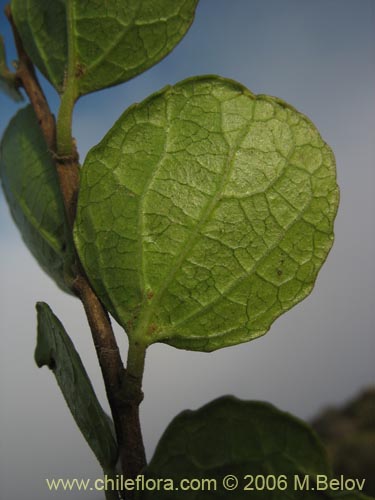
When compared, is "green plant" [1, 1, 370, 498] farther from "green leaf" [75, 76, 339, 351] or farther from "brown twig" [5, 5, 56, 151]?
"brown twig" [5, 5, 56, 151]

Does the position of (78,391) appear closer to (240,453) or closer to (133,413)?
(133,413)

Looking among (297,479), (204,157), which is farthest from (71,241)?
(297,479)

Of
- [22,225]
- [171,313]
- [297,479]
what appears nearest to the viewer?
[297,479]

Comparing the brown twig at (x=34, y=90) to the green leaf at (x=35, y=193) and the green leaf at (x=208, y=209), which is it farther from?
the green leaf at (x=208, y=209)

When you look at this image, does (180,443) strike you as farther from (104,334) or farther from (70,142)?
(70,142)

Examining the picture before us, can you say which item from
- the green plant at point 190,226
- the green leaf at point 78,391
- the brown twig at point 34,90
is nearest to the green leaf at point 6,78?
the brown twig at point 34,90
